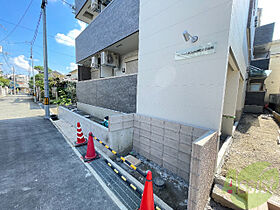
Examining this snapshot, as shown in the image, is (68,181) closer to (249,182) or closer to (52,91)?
(249,182)

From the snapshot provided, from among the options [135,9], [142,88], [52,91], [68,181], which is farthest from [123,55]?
[52,91]

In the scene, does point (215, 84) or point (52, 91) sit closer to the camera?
point (215, 84)

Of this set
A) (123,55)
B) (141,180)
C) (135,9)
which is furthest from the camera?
(123,55)

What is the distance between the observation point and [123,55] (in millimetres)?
7988

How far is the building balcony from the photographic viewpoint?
15.8 ft

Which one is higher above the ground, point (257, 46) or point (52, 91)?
point (257, 46)

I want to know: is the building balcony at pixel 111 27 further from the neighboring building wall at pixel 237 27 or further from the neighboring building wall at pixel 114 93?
the neighboring building wall at pixel 237 27

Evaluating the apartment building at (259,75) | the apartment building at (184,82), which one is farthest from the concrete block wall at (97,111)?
the apartment building at (259,75)

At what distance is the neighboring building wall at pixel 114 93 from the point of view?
15.2ft

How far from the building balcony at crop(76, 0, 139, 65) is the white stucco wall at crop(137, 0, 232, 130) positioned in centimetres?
130

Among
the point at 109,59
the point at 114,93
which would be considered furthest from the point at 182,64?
the point at 109,59

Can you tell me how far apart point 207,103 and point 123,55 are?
7.07 m

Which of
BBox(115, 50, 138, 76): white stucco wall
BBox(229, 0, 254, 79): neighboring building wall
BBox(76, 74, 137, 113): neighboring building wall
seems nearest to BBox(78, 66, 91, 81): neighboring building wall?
BBox(76, 74, 137, 113): neighboring building wall

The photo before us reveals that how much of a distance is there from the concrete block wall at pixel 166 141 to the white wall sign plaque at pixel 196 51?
1657 mm
